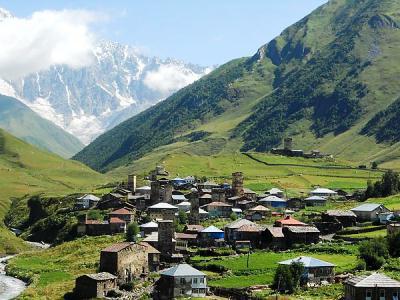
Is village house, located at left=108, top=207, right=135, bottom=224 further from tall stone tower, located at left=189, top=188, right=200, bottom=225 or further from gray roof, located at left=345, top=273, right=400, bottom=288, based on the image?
gray roof, located at left=345, top=273, right=400, bottom=288

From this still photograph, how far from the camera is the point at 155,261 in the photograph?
107 metres

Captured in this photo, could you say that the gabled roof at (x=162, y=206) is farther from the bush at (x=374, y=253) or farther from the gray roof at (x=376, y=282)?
the gray roof at (x=376, y=282)

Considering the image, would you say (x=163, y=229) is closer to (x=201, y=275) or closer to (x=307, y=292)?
(x=201, y=275)

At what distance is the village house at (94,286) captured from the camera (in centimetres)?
9438

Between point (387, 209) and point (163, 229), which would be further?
point (387, 209)

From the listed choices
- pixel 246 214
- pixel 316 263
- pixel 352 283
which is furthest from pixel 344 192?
pixel 352 283

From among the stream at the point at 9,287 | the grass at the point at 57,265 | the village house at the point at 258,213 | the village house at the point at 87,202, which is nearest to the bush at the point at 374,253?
the grass at the point at 57,265

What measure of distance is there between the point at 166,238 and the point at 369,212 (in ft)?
116

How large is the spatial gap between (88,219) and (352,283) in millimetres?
83073

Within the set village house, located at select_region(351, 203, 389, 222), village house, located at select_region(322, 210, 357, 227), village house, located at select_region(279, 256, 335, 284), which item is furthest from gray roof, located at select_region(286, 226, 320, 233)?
village house, located at select_region(279, 256, 335, 284)

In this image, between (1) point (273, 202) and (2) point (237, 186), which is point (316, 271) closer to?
(1) point (273, 202)

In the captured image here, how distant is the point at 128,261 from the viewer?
10288 cm

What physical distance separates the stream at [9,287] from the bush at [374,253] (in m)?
43.3

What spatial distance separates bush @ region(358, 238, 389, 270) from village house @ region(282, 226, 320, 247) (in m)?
16.5
